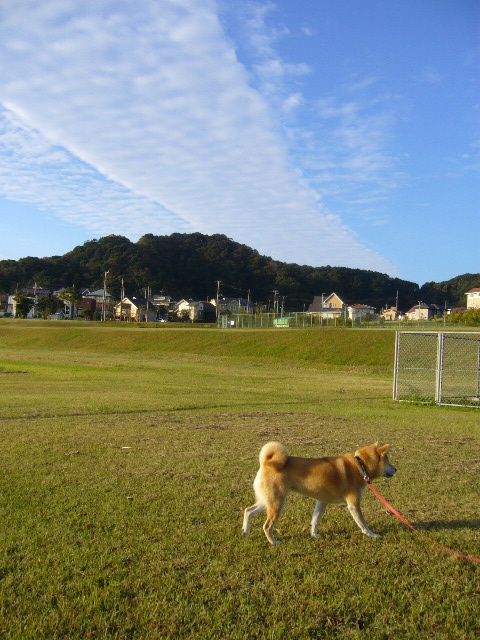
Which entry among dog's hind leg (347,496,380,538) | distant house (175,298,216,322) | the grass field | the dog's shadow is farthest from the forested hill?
dog's hind leg (347,496,380,538)

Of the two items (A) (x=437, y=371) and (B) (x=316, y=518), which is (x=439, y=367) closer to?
(A) (x=437, y=371)

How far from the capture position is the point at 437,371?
682 inches

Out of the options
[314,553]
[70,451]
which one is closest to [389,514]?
[314,553]

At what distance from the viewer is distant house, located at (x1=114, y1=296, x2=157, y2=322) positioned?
116m

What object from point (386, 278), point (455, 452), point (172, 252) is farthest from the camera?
point (386, 278)

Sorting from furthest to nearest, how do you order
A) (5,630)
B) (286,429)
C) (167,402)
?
(167,402) < (286,429) < (5,630)

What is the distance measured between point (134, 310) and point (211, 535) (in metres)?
117

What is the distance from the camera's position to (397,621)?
151 inches

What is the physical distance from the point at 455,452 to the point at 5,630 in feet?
24.9

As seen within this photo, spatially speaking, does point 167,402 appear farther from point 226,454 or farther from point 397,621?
point 397,621

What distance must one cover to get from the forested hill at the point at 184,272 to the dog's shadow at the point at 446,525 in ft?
451

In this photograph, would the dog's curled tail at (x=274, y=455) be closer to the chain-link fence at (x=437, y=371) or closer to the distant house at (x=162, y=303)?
the chain-link fence at (x=437, y=371)

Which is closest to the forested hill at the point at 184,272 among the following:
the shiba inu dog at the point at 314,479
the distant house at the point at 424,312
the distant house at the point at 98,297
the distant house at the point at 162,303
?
the distant house at the point at 162,303

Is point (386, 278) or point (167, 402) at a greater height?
point (386, 278)
